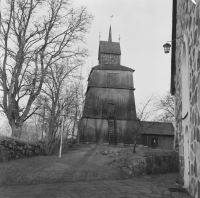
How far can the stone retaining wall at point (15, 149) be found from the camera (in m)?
11.7

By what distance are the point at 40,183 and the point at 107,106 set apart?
69.6ft

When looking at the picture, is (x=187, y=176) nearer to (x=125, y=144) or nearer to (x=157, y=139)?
(x=125, y=144)

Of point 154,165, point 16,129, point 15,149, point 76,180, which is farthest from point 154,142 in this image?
point 76,180

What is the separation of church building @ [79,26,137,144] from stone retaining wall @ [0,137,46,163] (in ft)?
45.6

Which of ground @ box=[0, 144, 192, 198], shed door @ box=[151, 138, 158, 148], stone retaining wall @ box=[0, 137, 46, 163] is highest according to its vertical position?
stone retaining wall @ box=[0, 137, 46, 163]

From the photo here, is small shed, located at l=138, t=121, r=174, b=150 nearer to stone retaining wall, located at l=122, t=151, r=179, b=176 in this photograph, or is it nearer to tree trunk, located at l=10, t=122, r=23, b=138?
stone retaining wall, located at l=122, t=151, r=179, b=176

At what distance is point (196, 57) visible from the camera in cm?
638

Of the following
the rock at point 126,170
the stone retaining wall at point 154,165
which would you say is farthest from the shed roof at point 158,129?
the rock at point 126,170

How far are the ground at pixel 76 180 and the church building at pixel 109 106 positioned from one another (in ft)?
46.1

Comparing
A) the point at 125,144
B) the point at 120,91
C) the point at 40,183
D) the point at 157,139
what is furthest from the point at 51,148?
the point at 157,139

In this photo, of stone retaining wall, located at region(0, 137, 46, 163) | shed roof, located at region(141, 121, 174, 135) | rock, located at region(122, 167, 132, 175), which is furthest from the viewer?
shed roof, located at region(141, 121, 174, 135)

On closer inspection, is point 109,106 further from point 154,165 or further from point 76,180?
point 76,180

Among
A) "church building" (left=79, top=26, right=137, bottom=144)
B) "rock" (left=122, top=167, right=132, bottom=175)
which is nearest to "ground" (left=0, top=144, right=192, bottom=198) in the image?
"rock" (left=122, top=167, right=132, bottom=175)

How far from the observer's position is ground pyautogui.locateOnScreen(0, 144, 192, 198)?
752cm
